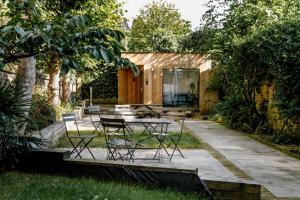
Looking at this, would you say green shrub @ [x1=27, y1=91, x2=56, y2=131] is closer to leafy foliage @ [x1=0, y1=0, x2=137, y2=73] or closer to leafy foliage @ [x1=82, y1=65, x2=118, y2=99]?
leafy foliage @ [x1=0, y1=0, x2=137, y2=73]

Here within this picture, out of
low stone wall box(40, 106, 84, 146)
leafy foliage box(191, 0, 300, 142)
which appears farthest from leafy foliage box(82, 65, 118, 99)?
low stone wall box(40, 106, 84, 146)

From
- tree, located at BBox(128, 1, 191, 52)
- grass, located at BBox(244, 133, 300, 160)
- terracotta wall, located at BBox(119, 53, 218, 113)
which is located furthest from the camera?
tree, located at BBox(128, 1, 191, 52)

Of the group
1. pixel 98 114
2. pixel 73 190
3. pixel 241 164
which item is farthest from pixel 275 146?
pixel 98 114

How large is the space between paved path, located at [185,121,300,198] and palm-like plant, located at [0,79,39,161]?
3963 millimetres

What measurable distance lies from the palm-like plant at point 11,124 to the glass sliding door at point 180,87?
52.4 feet

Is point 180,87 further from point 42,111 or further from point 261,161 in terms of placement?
point 261,161

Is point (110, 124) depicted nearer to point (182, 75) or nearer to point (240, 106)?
point (240, 106)

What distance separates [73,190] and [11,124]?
1749mm

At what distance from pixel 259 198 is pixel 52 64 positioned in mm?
10865

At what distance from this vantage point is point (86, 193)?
526cm

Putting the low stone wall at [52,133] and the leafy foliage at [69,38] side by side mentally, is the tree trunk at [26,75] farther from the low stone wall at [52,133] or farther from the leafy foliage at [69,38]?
the leafy foliage at [69,38]

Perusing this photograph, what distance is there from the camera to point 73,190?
5.40 m

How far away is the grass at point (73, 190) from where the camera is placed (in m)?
5.14

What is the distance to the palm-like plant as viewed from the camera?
632cm
